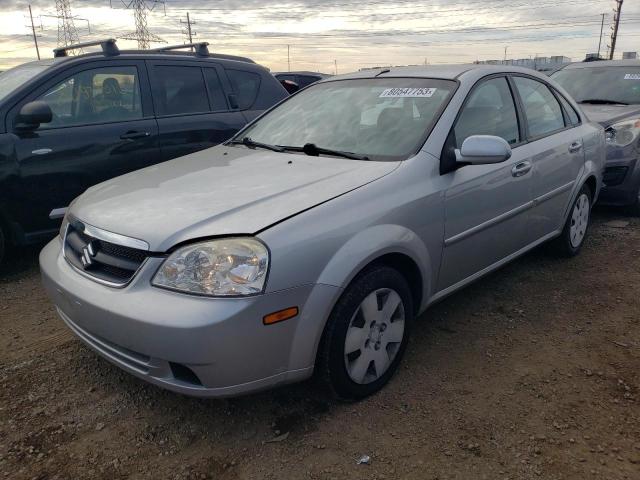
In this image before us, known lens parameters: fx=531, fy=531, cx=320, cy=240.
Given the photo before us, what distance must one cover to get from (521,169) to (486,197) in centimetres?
Answer: 50

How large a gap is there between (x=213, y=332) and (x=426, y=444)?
1.08m

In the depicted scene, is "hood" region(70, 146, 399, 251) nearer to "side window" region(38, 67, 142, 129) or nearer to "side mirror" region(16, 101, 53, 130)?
"side mirror" region(16, 101, 53, 130)

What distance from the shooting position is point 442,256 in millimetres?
2939

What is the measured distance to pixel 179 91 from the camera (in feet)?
16.7

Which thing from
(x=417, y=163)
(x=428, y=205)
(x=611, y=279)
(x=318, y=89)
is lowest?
(x=611, y=279)

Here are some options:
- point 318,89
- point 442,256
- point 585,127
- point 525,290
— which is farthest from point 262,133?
point 585,127

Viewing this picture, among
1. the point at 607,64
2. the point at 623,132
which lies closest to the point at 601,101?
the point at 607,64

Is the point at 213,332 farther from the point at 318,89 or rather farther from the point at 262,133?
the point at 318,89

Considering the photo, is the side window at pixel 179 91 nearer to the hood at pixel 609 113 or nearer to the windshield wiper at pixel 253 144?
the windshield wiper at pixel 253 144

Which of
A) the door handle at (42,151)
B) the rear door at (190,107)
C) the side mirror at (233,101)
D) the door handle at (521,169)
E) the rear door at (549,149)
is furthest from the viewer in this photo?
the side mirror at (233,101)

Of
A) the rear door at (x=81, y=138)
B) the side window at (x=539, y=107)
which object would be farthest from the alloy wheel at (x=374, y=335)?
the rear door at (x=81, y=138)

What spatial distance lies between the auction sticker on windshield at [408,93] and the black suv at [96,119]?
2375mm

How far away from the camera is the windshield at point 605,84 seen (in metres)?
6.61

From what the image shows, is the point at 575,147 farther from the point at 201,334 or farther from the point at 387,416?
the point at 201,334
